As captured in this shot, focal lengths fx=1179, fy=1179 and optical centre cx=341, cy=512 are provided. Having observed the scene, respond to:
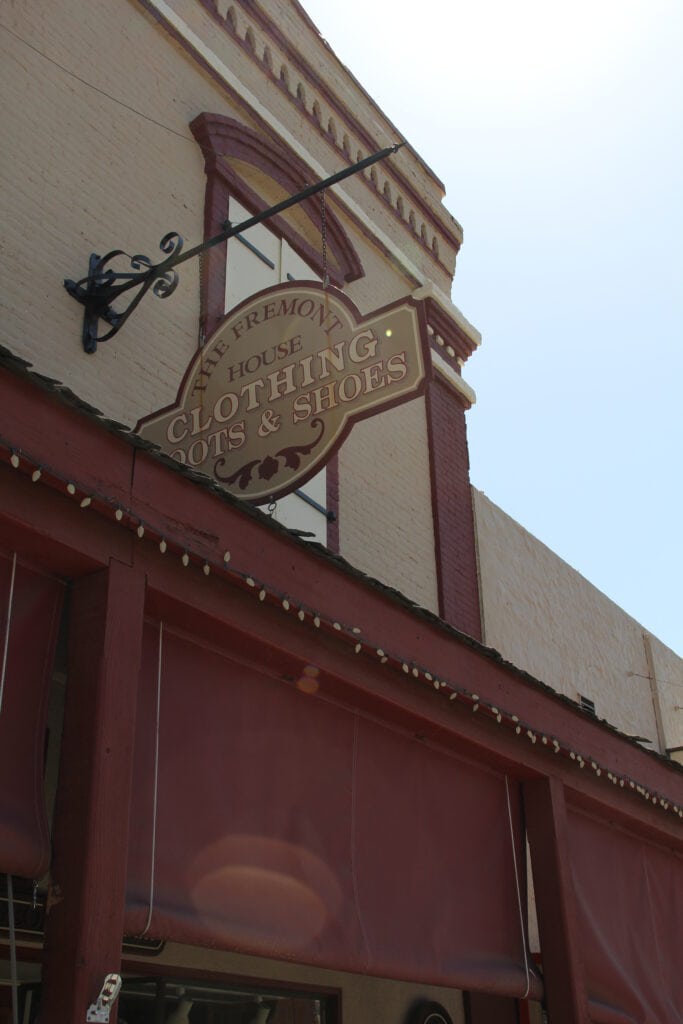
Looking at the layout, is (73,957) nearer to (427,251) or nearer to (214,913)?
(214,913)

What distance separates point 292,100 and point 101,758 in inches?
323

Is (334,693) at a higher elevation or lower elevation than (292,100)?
lower

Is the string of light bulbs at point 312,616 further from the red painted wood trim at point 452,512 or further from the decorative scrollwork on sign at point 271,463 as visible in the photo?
the red painted wood trim at point 452,512

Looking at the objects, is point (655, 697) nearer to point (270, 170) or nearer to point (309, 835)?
point (270, 170)

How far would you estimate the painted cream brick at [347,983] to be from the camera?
23.1 ft

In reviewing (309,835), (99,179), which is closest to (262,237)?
(99,179)

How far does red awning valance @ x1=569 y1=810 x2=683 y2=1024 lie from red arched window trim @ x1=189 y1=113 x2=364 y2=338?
4706 mm

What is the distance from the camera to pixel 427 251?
42.2 feet

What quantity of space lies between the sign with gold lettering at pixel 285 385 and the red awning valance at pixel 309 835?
1.54 meters

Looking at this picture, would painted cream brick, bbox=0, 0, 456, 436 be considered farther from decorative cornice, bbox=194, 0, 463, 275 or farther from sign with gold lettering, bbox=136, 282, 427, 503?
sign with gold lettering, bbox=136, 282, 427, 503

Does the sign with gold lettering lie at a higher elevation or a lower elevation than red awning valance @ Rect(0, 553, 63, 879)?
higher

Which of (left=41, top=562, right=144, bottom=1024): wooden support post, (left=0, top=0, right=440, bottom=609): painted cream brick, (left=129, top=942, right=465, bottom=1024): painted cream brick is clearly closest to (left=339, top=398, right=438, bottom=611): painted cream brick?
(left=0, top=0, right=440, bottom=609): painted cream brick

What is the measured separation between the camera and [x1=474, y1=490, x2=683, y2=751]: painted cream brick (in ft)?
39.1

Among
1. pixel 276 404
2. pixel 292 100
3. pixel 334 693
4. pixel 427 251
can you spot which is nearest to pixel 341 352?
pixel 276 404
